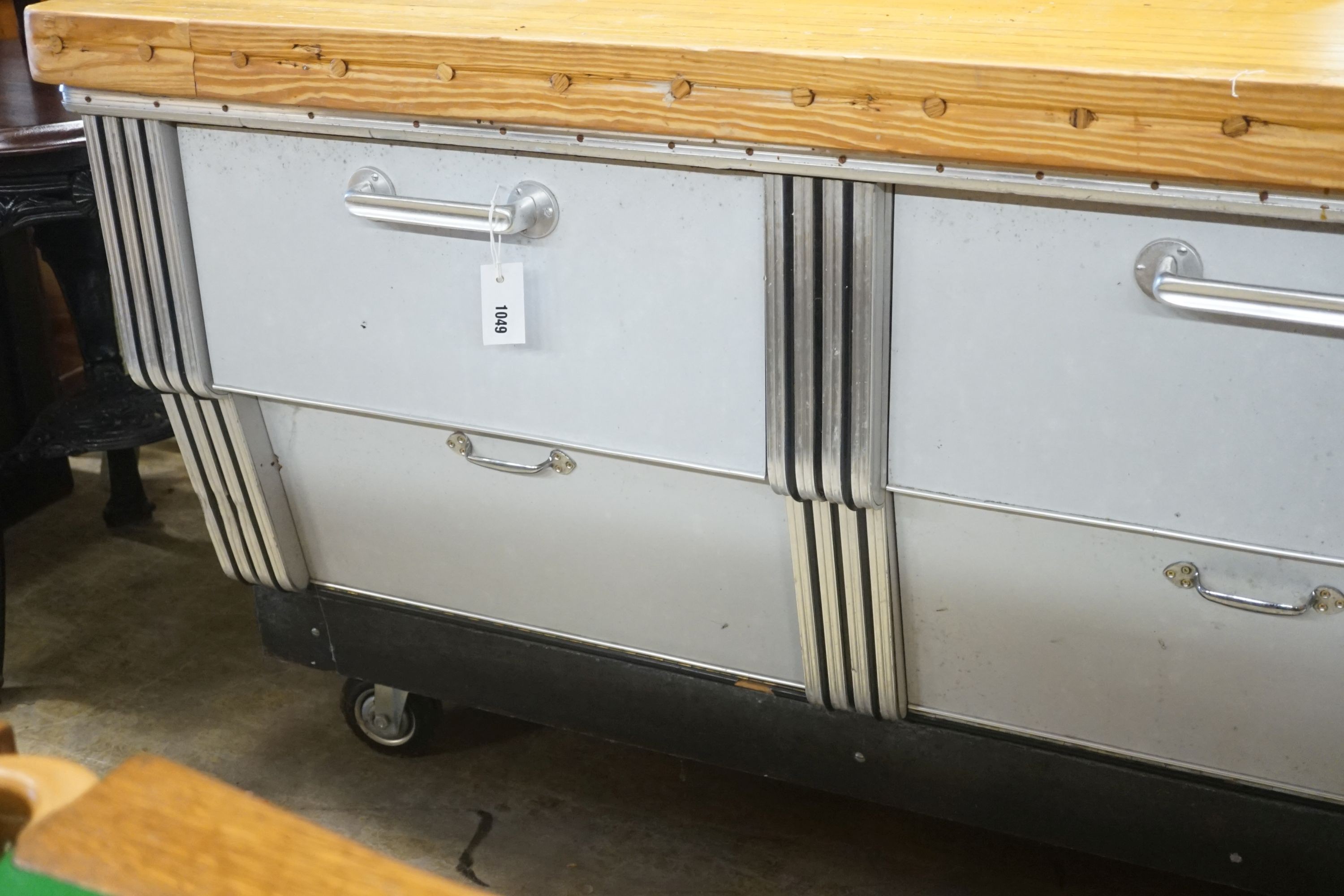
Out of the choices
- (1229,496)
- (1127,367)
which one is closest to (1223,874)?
(1229,496)

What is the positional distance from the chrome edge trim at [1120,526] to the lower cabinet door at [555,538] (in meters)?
0.16

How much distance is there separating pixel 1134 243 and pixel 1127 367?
3.9 inches

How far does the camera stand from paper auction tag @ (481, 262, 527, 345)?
1167 millimetres

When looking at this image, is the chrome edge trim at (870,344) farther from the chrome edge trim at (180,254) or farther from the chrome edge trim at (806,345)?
the chrome edge trim at (180,254)

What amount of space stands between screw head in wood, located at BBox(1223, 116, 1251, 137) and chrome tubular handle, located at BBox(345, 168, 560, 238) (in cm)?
55

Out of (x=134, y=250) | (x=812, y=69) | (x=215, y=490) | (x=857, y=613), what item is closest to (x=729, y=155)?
(x=812, y=69)

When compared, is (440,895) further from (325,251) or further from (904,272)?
(325,251)

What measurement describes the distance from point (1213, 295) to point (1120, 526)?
22 cm

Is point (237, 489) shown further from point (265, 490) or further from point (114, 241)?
point (114, 241)

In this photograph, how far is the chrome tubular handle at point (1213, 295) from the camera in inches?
35.5

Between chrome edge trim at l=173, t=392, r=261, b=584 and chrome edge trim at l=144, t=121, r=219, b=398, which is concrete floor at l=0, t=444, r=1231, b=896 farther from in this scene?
chrome edge trim at l=144, t=121, r=219, b=398

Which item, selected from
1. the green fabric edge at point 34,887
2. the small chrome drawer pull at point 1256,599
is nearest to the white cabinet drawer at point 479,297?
the small chrome drawer pull at point 1256,599

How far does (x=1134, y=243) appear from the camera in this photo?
96 cm

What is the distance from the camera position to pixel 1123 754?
1202 mm
